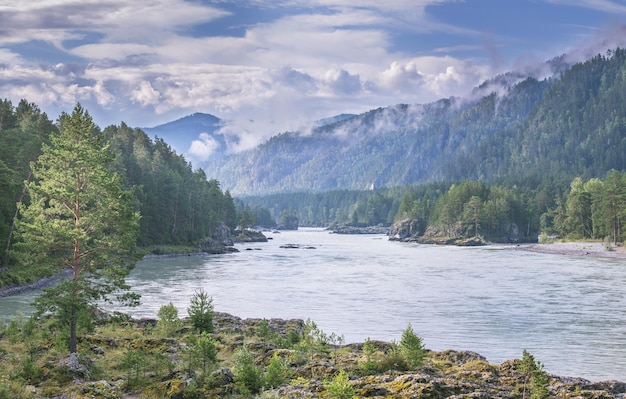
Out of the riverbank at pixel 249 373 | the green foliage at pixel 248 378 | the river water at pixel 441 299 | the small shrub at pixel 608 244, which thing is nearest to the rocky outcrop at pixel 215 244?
the river water at pixel 441 299

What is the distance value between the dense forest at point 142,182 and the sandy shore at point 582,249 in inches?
3253

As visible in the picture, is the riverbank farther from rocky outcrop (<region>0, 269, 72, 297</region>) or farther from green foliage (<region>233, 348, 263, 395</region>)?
rocky outcrop (<region>0, 269, 72, 297</region>)

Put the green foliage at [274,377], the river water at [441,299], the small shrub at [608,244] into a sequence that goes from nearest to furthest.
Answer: the green foliage at [274,377] → the river water at [441,299] → the small shrub at [608,244]

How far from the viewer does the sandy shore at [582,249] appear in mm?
132625

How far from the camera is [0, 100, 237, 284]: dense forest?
76.1m

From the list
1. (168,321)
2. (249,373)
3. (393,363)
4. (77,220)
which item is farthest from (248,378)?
(168,321)

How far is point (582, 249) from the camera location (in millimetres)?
144375

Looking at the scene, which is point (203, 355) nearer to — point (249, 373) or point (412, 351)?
point (249, 373)

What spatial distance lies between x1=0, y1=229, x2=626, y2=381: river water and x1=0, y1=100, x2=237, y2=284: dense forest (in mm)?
12429

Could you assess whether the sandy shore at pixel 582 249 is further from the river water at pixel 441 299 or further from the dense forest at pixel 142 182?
the dense forest at pixel 142 182

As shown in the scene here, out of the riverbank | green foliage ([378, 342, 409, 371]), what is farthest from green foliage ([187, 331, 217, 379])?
green foliage ([378, 342, 409, 371])

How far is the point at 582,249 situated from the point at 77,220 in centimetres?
13335

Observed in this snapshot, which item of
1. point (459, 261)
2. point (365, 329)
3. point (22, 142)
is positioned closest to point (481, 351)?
point (365, 329)

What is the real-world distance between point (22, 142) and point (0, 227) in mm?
13928
